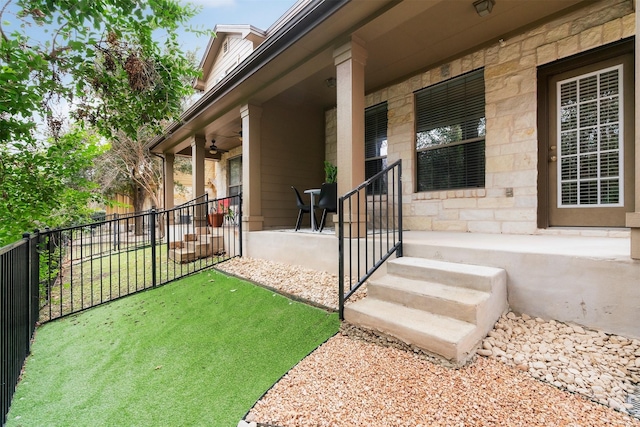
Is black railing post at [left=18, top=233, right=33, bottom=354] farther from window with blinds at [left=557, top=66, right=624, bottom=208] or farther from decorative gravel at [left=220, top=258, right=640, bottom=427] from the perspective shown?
window with blinds at [left=557, top=66, right=624, bottom=208]

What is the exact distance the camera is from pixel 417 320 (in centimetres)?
205

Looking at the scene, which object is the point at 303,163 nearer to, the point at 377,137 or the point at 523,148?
the point at 377,137

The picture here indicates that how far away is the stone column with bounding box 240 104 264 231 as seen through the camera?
16.4 feet

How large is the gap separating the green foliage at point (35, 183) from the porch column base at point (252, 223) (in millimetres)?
2167

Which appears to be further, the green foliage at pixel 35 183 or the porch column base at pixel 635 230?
the green foliage at pixel 35 183

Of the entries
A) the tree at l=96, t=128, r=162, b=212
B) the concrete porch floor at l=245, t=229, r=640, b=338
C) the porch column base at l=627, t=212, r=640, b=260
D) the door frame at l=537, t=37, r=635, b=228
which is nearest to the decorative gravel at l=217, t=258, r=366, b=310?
the concrete porch floor at l=245, t=229, r=640, b=338

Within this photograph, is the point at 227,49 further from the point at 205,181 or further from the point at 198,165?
the point at 205,181

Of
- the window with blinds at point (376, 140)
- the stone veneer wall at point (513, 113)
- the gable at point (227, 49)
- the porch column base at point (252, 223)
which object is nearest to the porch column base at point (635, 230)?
the stone veneer wall at point (513, 113)

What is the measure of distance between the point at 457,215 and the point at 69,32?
466 centimetres

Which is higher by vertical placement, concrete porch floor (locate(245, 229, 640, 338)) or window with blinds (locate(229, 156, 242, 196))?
window with blinds (locate(229, 156, 242, 196))

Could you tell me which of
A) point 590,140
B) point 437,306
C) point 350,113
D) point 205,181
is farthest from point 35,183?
point 205,181

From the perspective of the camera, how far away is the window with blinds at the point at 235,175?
8.26m

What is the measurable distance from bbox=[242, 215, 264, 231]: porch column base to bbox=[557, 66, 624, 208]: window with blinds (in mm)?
4124

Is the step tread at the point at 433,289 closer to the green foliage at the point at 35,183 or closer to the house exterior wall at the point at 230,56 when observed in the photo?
the green foliage at the point at 35,183
